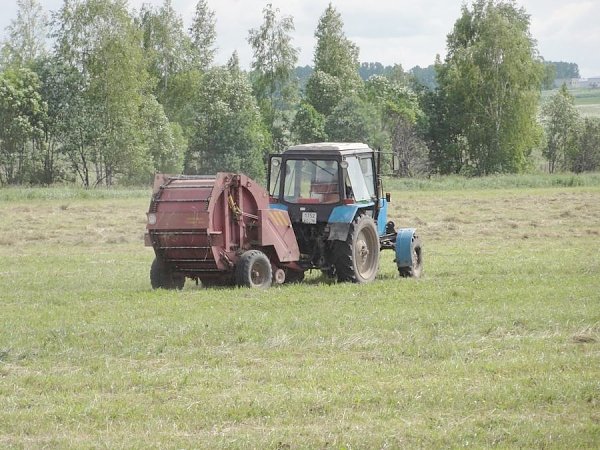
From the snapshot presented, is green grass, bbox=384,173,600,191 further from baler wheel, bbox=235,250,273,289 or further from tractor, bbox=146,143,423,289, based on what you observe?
baler wheel, bbox=235,250,273,289

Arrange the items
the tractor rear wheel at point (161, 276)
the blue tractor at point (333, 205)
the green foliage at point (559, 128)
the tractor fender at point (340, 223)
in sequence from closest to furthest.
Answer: the tractor rear wheel at point (161, 276), the tractor fender at point (340, 223), the blue tractor at point (333, 205), the green foliage at point (559, 128)

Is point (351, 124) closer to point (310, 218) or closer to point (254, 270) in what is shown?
point (310, 218)

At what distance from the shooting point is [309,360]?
1095 cm

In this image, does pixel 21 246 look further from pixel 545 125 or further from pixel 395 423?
pixel 545 125

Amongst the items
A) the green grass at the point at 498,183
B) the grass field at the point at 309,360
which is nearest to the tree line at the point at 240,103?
the green grass at the point at 498,183

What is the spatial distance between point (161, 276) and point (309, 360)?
6.51 m

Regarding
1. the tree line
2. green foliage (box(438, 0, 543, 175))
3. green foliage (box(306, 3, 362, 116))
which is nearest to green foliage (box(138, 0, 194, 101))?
the tree line

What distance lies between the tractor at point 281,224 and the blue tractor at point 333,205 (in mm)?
17

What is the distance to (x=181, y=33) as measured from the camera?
232 feet

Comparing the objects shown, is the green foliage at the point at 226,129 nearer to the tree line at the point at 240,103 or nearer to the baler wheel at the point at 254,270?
the tree line at the point at 240,103

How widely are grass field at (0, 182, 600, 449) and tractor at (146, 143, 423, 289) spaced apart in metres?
0.51

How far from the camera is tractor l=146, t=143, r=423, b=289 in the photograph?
53.3ft

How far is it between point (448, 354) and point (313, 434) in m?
3.29

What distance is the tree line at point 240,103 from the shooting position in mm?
59562
